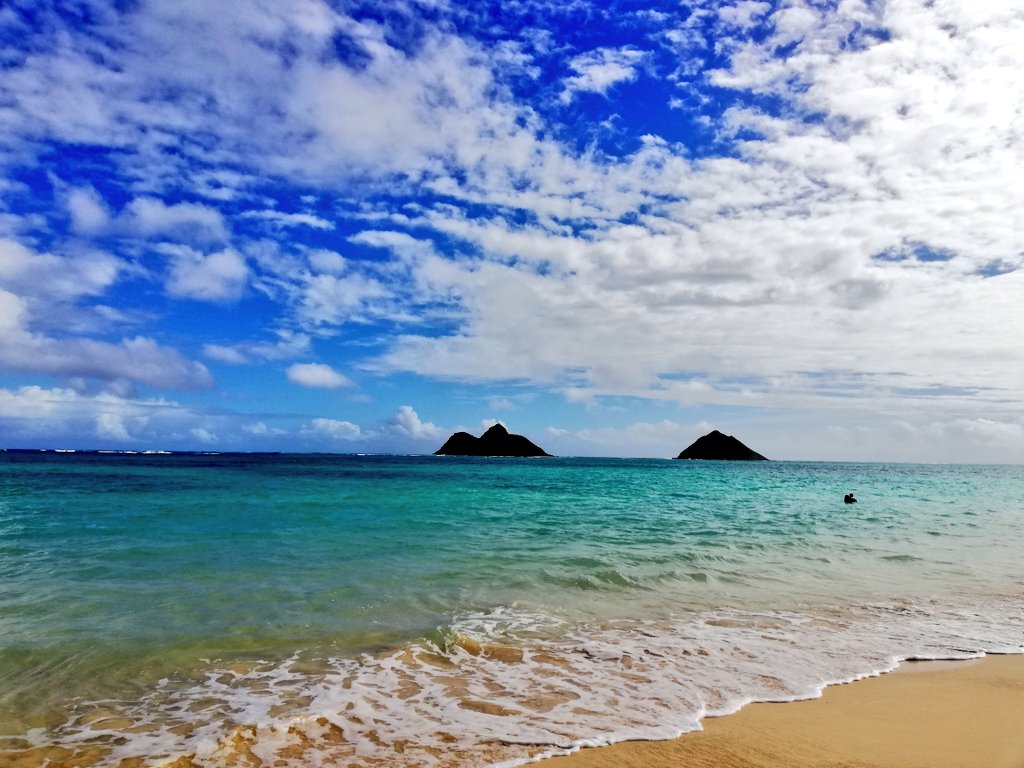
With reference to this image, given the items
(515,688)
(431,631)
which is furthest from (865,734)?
(431,631)

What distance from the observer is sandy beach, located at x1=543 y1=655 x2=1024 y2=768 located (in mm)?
5188

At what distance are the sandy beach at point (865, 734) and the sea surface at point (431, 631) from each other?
30cm

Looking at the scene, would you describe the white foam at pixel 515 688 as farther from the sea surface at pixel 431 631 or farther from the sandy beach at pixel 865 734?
the sandy beach at pixel 865 734

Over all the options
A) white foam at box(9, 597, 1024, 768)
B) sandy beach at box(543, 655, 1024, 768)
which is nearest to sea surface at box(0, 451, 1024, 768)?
white foam at box(9, 597, 1024, 768)

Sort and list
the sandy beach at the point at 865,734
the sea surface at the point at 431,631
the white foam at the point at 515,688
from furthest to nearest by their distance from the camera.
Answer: the sea surface at the point at 431,631 → the white foam at the point at 515,688 → the sandy beach at the point at 865,734

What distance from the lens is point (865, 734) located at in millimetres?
5762

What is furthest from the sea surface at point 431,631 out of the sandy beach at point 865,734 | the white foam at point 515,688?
the sandy beach at point 865,734

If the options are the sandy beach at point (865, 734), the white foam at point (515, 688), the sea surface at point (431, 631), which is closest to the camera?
the sandy beach at point (865, 734)

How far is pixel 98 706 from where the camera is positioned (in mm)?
6289

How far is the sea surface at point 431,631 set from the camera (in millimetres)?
5766

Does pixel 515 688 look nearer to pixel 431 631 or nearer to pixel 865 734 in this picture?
pixel 431 631

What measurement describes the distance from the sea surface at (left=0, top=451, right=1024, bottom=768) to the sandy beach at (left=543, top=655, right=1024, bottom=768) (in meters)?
0.30

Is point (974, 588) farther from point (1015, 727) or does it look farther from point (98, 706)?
point (98, 706)

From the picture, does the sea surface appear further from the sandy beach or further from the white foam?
the sandy beach
